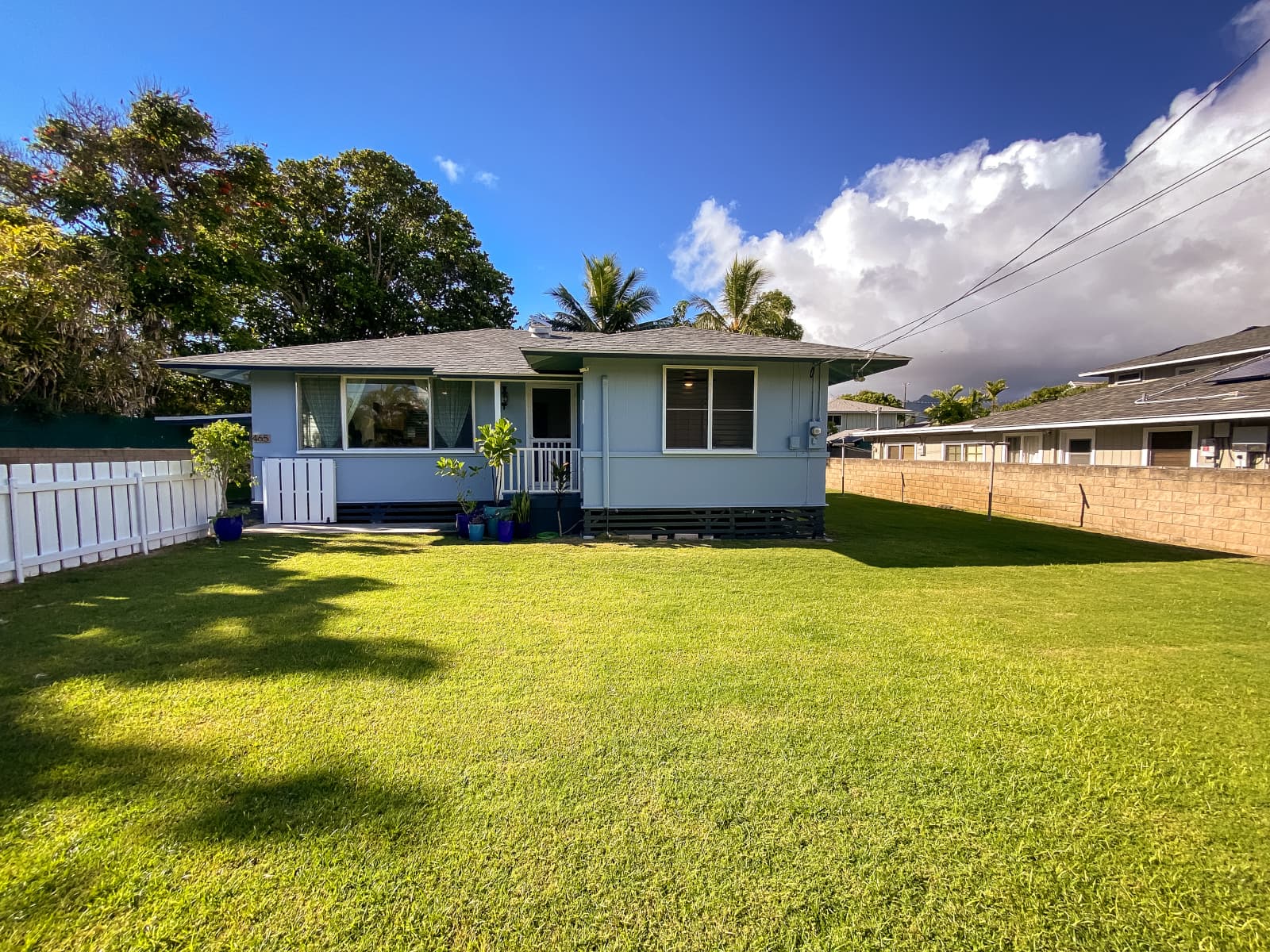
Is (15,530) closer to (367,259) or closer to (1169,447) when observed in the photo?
(367,259)

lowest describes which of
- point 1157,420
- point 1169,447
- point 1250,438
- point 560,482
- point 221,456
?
point 560,482

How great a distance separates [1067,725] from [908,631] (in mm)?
1366

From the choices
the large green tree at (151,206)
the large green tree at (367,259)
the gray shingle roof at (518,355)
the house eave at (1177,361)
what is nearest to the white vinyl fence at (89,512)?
the gray shingle roof at (518,355)

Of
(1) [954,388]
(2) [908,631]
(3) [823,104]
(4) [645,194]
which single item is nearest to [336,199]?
(4) [645,194]

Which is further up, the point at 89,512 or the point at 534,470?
the point at 534,470

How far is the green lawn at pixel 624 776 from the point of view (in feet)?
5.03

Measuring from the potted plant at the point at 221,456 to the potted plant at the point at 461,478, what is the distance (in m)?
2.79

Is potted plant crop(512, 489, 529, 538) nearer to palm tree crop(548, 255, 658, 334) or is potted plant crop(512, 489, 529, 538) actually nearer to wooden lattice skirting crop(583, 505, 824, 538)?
wooden lattice skirting crop(583, 505, 824, 538)

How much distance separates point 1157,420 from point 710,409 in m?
11.2

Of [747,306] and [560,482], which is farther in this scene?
[747,306]

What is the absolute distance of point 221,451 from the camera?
714cm

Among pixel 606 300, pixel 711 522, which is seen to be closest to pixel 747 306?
pixel 606 300

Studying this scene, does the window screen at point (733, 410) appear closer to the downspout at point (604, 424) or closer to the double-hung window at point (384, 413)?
the downspout at point (604, 424)

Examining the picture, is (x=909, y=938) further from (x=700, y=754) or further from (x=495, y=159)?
(x=495, y=159)
